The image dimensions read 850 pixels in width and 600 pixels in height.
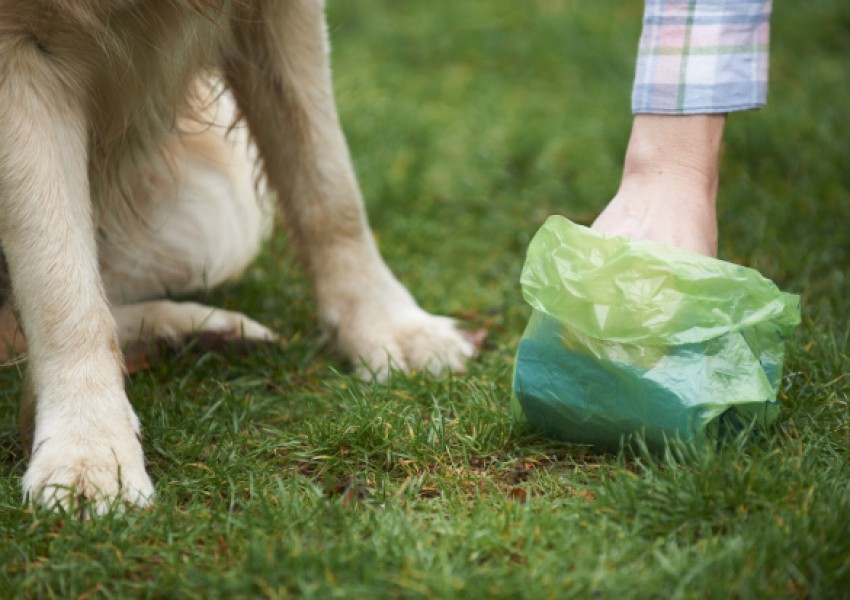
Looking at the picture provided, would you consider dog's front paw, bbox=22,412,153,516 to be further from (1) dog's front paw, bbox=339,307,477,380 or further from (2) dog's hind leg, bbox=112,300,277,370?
(1) dog's front paw, bbox=339,307,477,380

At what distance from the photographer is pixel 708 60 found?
2.12 m

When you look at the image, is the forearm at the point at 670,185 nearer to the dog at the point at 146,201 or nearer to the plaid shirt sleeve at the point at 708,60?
the plaid shirt sleeve at the point at 708,60

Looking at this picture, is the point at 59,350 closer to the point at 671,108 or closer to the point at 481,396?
the point at 481,396

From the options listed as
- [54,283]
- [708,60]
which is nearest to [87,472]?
[54,283]

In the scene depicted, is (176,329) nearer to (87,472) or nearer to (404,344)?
(404,344)

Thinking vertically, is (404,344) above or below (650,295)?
below

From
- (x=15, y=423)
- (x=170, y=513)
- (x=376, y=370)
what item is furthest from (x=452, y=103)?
(x=170, y=513)

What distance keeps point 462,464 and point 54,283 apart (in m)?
0.89

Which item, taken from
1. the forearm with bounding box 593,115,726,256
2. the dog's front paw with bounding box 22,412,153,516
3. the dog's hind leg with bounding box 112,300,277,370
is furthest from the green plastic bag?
the dog's hind leg with bounding box 112,300,277,370

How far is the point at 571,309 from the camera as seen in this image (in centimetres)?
193

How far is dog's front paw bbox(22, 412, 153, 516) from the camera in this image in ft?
6.05

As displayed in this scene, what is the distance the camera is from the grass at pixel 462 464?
1598mm

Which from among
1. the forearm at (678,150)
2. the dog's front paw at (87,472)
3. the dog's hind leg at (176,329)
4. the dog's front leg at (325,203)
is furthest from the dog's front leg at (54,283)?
the forearm at (678,150)

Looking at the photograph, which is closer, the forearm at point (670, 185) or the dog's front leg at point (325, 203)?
the forearm at point (670, 185)
